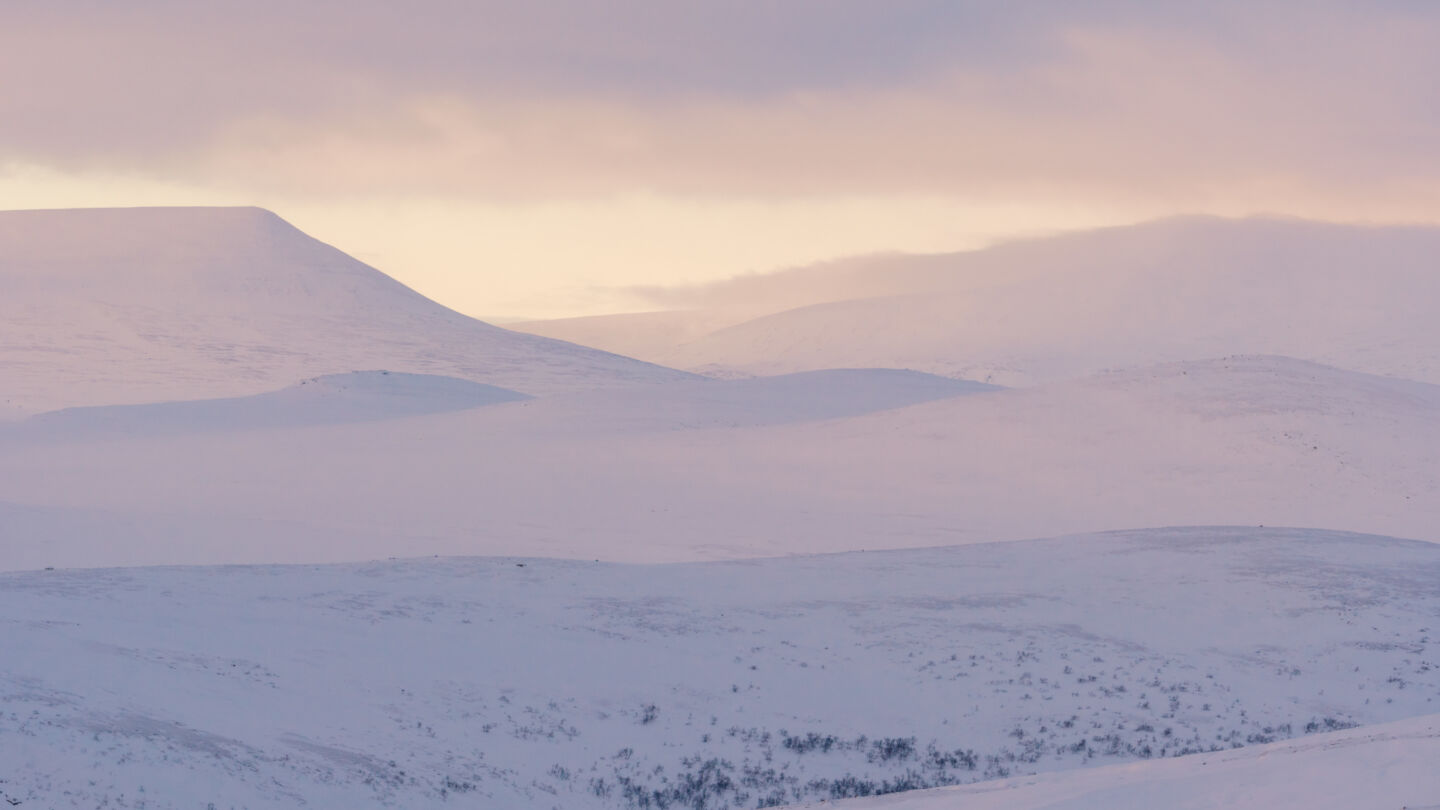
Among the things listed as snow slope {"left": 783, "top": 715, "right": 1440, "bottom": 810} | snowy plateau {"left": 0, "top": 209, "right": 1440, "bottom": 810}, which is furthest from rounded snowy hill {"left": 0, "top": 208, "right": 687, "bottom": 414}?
snow slope {"left": 783, "top": 715, "right": 1440, "bottom": 810}

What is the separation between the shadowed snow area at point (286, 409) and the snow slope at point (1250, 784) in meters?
51.8

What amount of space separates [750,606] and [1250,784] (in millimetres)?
14013

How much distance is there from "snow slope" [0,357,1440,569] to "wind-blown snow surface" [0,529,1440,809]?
802 cm

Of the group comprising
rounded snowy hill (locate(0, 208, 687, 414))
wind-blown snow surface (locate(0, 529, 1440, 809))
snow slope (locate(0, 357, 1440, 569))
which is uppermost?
rounded snowy hill (locate(0, 208, 687, 414))

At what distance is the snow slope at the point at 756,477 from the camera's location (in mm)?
34438

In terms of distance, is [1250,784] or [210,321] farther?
[210,321]

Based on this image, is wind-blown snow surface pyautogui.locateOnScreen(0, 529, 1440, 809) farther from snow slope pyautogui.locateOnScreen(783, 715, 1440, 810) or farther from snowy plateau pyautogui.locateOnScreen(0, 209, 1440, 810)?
snow slope pyautogui.locateOnScreen(783, 715, 1440, 810)

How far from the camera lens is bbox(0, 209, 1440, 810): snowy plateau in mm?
14766

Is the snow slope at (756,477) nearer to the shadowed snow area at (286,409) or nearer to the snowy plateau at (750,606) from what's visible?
the snowy plateau at (750,606)

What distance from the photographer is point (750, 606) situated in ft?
79.5

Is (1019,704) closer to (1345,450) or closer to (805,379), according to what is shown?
(1345,450)

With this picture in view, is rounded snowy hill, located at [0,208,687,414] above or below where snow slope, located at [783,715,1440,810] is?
above

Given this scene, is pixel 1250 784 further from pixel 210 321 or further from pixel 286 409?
pixel 210 321

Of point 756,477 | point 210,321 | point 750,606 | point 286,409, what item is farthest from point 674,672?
point 210,321
